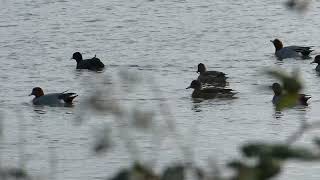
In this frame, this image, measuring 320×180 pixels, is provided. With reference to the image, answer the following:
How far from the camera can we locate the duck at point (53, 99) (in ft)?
52.5

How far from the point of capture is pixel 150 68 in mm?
19047

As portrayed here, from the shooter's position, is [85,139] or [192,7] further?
[192,7]

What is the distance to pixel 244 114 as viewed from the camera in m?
14.9

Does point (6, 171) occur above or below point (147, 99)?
above

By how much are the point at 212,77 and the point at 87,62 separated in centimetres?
290

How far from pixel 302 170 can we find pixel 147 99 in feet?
18.5

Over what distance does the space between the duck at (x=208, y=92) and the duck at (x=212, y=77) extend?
133 mm

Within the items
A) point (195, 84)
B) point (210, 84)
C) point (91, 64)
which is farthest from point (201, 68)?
point (91, 64)

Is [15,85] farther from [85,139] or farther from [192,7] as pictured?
[192,7]

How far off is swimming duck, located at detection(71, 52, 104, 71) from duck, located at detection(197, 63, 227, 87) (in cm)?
192

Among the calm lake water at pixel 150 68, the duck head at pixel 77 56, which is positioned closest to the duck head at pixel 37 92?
the calm lake water at pixel 150 68

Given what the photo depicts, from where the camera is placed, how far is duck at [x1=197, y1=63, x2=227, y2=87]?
1766 centimetres

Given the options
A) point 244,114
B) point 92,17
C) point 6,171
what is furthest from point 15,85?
point 6,171

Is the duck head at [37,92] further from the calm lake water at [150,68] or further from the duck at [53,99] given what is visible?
the calm lake water at [150,68]
